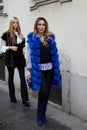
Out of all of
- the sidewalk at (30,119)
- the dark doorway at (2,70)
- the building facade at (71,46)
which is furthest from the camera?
the dark doorway at (2,70)

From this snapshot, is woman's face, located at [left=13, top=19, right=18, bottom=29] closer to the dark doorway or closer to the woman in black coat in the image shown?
the woman in black coat

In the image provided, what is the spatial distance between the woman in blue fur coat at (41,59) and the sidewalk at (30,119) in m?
0.46

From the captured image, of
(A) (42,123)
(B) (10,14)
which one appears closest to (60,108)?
(A) (42,123)

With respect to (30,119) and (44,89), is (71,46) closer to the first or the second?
(44,89)

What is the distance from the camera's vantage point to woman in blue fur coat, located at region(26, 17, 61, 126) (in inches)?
231

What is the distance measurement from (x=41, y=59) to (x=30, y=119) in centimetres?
120

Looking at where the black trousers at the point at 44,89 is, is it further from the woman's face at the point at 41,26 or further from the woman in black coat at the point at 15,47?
the woman in black coat at the point at 15,47

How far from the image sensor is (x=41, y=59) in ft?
19.4

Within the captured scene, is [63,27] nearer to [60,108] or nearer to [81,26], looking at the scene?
[81,26]

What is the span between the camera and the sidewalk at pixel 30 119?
598 centimetres

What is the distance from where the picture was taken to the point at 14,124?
6.17 meters

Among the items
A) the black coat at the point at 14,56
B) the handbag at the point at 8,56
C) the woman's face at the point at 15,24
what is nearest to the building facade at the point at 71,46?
the woman's face at the point at 15,24

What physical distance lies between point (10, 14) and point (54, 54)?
3.95 metres

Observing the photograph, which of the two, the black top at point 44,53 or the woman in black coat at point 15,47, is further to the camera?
the woman in black coat at point 15,47
